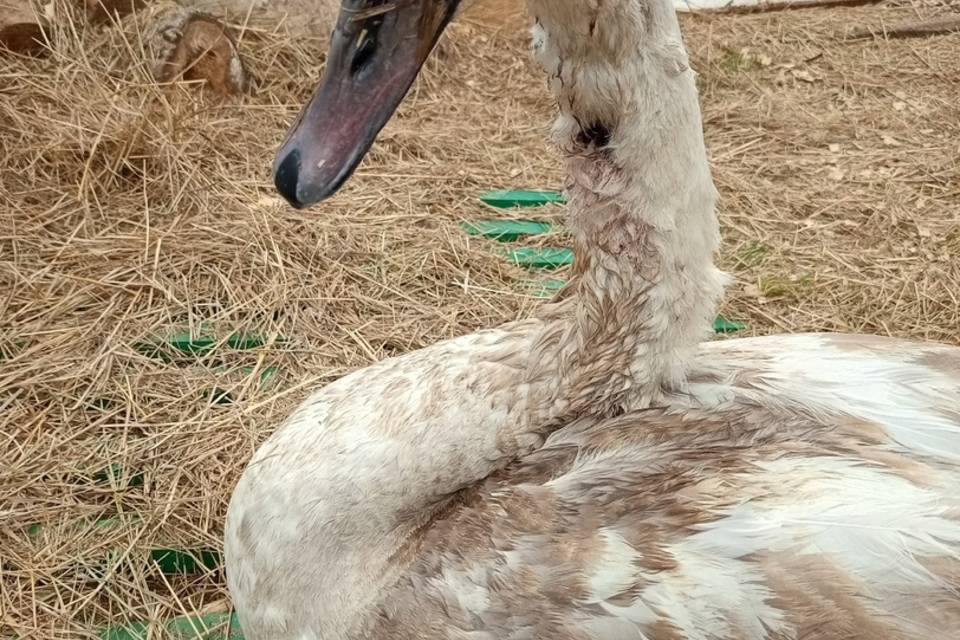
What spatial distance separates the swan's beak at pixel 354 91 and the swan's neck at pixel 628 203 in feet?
0.48

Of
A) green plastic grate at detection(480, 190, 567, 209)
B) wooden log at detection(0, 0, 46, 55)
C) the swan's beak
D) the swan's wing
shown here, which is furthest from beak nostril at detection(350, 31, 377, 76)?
wooden log at detection(0, 0, 46, 55)

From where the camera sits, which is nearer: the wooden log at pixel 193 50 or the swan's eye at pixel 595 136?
the swan's eye at pixel 595 136

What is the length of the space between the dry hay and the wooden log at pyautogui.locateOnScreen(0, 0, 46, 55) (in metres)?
0.08

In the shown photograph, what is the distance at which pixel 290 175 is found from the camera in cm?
92

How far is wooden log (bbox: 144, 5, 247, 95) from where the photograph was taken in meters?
3.19

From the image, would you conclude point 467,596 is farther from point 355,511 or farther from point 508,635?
point 355,511

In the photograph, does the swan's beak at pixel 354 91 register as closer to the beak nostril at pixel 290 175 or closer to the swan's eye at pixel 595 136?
the beak nostril at pixel 290 175

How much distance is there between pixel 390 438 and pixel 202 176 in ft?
6.21

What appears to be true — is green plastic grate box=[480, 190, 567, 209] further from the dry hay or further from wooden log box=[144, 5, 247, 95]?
wooden log box=[144, 5, 247, 95]

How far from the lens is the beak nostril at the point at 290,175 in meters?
0.92

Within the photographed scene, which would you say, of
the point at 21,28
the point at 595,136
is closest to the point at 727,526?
the point at 595,136

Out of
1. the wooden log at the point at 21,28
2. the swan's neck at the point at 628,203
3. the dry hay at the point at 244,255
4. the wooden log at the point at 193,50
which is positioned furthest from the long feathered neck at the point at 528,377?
the wooden log at the point at 21,28

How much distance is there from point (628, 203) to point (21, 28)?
289 centimetres

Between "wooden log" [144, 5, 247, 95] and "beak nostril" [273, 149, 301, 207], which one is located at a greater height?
"beak nostril" [273, 149, 301, 207]
